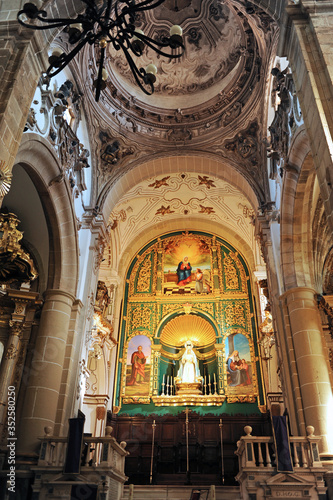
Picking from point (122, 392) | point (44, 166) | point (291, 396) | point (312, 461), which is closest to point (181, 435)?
point (122, 392)

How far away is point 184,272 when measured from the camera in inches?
695

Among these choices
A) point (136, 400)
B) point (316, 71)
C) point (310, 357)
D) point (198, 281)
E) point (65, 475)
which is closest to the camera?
point (316, 71)

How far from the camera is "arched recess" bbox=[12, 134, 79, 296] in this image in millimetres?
10073

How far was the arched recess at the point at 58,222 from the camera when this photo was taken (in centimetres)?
1007

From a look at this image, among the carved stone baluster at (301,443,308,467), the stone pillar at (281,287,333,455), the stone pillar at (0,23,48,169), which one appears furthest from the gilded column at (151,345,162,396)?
the stone pillar at (0,23,48,169)

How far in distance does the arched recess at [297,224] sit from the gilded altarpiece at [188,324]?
6.02 metres

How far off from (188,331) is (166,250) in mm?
3576

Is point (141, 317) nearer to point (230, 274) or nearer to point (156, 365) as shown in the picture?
point (156, 365)

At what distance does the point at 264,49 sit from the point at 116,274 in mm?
9495

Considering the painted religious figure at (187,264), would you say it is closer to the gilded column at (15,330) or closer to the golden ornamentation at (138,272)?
the golden ornamentation at (138,272)

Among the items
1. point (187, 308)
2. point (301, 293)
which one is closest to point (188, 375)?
point (187, 308)

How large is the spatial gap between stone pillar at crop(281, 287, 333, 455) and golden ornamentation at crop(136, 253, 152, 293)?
816cm

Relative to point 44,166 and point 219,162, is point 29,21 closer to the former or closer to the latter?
point 44,166

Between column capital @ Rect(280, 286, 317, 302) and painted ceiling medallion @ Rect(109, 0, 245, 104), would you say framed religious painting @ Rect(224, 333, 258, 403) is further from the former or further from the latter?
painted ceiling medallion @ Rect(109, 0, 245, 104)
